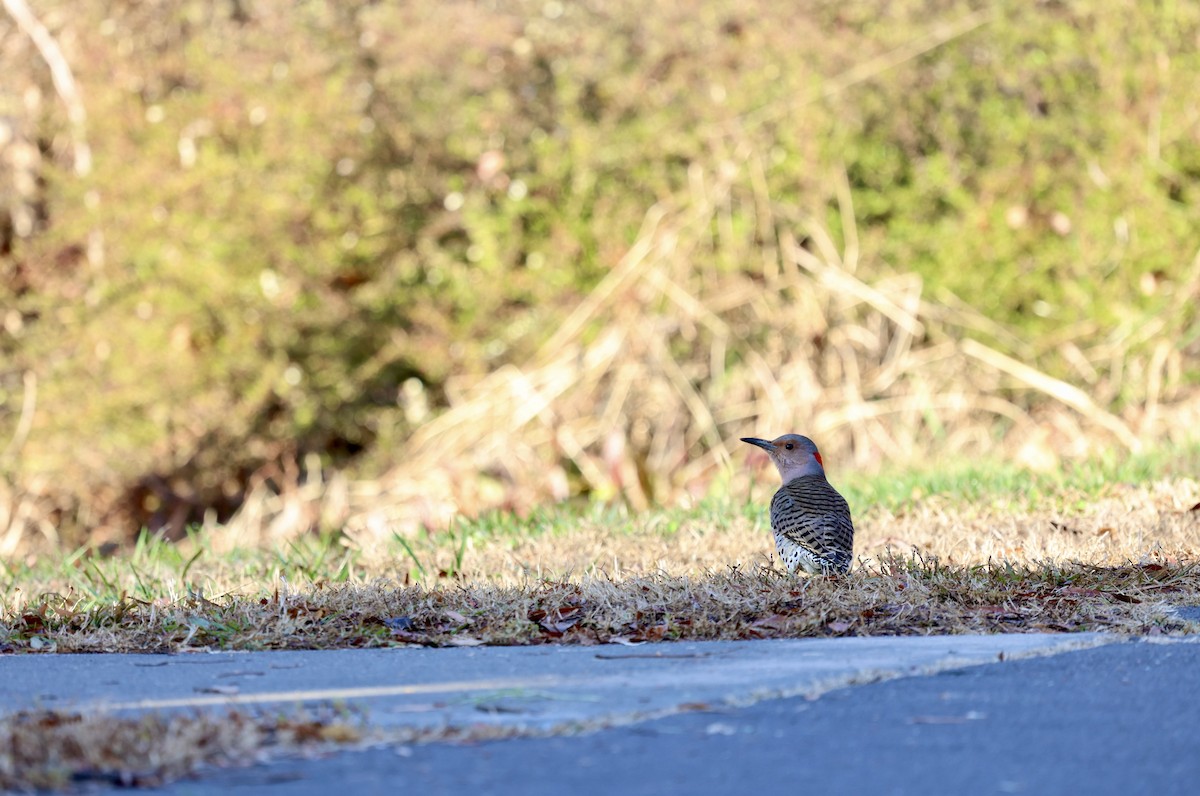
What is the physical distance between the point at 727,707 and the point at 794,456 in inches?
121

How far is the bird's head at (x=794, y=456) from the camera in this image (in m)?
6.54

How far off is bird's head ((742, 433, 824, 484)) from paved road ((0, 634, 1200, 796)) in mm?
2118

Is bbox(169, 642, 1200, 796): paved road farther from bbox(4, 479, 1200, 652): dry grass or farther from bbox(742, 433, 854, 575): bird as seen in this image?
bbox(742, 433, 854, 575): bird

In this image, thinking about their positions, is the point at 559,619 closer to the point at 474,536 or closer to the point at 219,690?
the point at 219,690

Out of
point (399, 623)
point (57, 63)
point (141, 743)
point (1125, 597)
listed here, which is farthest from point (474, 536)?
point (57, 63)

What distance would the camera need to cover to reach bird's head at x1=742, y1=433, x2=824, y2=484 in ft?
21.5

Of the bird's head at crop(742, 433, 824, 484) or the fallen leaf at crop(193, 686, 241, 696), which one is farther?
the bird's head at crop(742, 433, 824, 484)

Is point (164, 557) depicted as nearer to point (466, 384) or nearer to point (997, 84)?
point (466, 384)

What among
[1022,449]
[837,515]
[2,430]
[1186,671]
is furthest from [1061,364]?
[1186,671]

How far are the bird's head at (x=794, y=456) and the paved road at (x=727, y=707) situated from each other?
212 centimetres

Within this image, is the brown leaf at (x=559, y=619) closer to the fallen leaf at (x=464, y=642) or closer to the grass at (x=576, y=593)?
the grass at (x=576, y=593)

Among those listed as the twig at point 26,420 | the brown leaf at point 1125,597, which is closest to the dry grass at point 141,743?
the brown leaf at point 1125,597

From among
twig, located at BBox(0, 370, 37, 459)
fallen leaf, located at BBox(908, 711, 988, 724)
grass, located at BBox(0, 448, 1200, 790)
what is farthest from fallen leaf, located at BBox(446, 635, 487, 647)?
twig, located at BBox(0, 370, 37, 459)

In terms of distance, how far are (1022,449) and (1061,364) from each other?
1.37 meters
